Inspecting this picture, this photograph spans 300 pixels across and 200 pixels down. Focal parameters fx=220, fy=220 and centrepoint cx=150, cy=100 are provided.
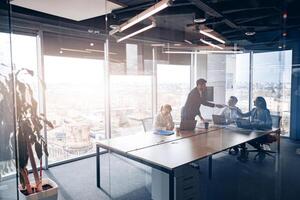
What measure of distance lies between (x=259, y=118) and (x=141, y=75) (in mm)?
2625

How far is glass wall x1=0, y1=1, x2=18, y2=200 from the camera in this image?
87.3 inches

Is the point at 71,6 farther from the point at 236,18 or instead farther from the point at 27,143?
the point at 236,18

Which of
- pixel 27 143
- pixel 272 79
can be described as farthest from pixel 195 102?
pixel 27 143

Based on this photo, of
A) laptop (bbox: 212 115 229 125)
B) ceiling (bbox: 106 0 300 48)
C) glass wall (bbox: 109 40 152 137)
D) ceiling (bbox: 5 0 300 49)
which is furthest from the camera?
glass wall (bbox: 109 40 152 137)

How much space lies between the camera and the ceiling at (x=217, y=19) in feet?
11.4

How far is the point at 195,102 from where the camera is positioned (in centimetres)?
387

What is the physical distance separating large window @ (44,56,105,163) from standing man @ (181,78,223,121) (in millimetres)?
2006

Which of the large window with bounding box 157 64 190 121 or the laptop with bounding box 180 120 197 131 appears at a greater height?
the large window with bounding box 157 64 190 121

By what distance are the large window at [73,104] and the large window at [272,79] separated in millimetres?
3254

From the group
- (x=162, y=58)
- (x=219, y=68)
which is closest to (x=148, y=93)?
(x=162, y=58)

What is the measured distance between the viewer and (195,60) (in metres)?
4.44

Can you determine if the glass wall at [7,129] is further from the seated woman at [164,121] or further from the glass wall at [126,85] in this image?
the glass wall at [126,85]

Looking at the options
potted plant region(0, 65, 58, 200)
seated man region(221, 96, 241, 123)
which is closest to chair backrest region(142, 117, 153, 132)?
seated man region(221, 96, 241, 123)

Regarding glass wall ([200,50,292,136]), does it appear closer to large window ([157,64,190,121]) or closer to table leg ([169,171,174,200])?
large window ([157,64,190,121])
